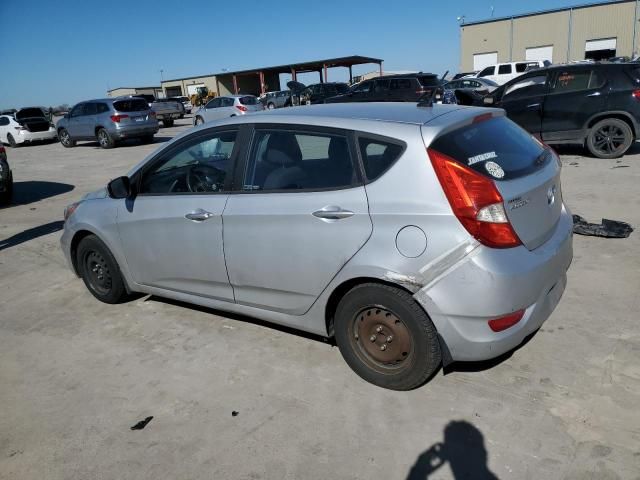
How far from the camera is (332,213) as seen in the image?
2.88 metres

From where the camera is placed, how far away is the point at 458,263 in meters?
2.56

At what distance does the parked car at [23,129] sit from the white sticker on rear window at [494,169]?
81.6ft

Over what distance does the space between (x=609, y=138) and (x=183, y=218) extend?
8873 millimetres

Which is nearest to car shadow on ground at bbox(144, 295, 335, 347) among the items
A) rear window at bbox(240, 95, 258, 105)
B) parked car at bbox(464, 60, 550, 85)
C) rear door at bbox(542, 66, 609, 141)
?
rear door at bbox(542, 66, 609, 141)

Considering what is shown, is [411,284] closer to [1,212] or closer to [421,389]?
[421,389]

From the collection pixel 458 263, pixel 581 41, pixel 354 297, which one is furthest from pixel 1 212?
pixel 581 41

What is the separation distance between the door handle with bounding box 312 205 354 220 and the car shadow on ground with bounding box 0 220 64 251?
5667mm

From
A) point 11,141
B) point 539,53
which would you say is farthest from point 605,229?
point 539,53

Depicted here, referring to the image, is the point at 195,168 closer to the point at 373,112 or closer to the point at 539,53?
the point at 373,112

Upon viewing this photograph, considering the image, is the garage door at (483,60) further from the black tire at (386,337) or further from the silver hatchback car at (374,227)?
the black tire at (386,337)

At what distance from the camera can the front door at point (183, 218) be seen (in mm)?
3496

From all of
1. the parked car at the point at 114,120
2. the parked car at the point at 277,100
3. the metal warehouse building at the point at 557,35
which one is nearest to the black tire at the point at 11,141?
the parked car at the point at 114,120

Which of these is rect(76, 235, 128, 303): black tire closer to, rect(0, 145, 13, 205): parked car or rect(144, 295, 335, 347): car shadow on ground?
rect(144, 295, 335, 347): car shadow on ground

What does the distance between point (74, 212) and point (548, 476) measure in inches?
164
